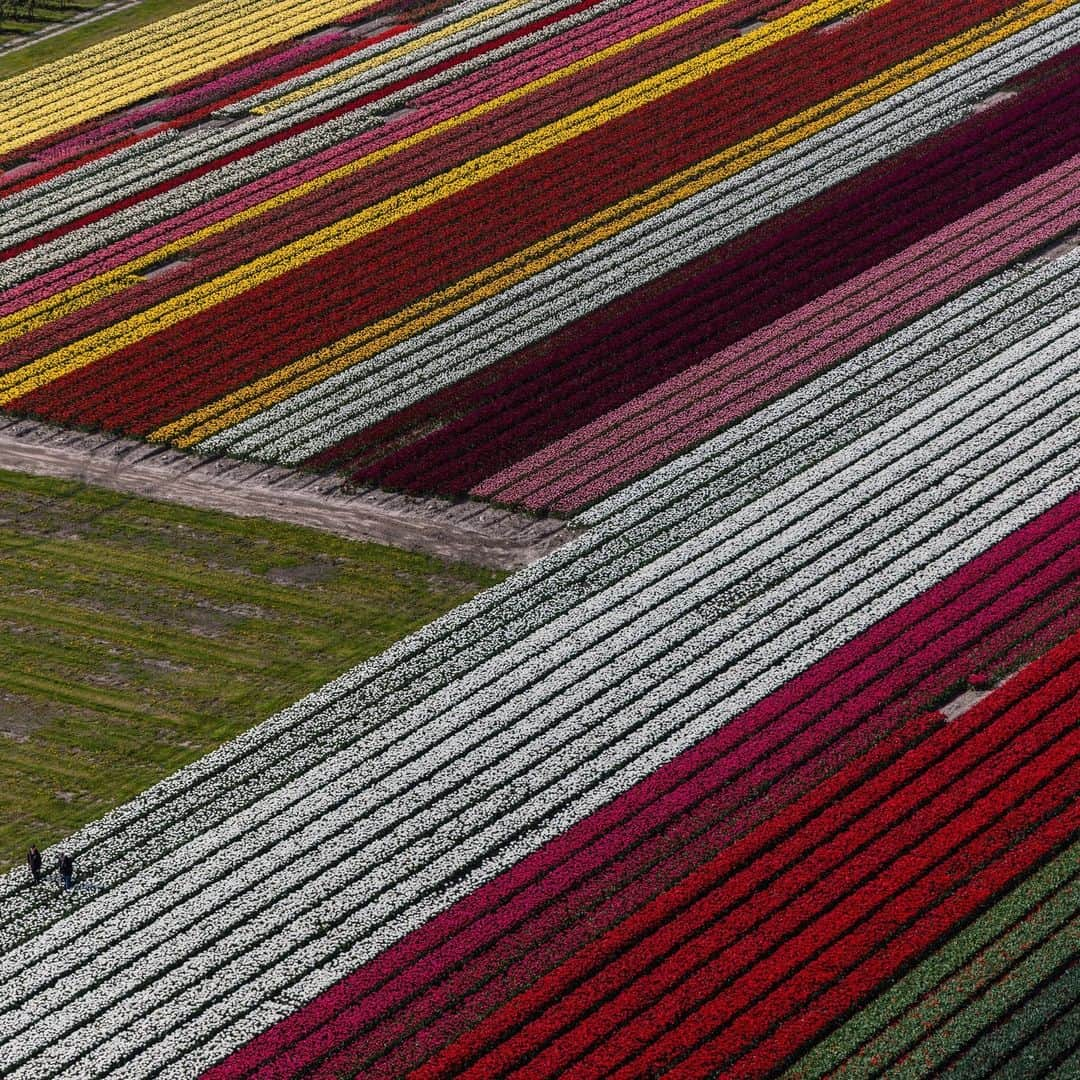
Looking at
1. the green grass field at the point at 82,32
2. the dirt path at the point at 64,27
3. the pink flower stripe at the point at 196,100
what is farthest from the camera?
the dirt path at the point at 64,27

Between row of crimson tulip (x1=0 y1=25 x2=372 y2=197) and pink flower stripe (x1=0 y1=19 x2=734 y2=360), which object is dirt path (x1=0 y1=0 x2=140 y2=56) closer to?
row of crimson tulip (x1=0 y1=25 x2=372 y2=197)

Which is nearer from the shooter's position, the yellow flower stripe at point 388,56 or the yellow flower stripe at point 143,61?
the yellow flower stripe at point 388,56

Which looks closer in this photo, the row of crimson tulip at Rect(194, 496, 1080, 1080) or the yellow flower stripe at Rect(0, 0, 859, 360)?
the row of crimson tulip at Rect(194, 496, 1080, 1080)

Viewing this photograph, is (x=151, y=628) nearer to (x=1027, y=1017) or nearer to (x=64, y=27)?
(x=1027, y=1017)

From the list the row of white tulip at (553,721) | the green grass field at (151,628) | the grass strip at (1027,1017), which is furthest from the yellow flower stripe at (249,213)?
the grass strip at (1027,1017)

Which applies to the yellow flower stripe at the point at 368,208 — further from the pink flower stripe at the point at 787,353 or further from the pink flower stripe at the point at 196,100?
the pink flower stripe at the point at 787,353

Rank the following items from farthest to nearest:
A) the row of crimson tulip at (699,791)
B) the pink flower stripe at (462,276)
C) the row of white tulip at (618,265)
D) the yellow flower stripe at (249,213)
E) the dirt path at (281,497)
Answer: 1. the yellow flower stripe at (249,213)
2. the row of white tulip at (618,265)
3. the pink flower stripe at (462,276)
4. the dirt path at (281,497)
5. the row of crimson tulip at (699,791)

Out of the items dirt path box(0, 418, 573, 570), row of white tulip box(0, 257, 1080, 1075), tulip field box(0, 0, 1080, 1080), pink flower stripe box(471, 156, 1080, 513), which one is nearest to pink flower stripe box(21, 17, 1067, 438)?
tulip field box(0, 0, 1080, 1080)
